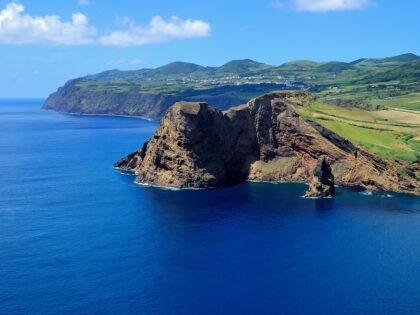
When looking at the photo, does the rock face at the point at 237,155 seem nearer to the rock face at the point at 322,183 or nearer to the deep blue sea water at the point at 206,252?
the rock face at the point at 322,183

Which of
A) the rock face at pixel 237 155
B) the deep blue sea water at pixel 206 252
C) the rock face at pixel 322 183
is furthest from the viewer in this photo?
the rock face at pixel 237 155

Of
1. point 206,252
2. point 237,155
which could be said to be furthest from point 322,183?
point 206,252

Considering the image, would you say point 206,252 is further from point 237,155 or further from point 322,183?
point 237,155

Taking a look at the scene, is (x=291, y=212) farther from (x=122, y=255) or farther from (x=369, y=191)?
(x=122, y=255)

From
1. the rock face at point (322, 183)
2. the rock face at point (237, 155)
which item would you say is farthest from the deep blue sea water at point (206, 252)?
the rock face at point (237, 155)

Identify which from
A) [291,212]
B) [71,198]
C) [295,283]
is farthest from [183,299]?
[71,198]

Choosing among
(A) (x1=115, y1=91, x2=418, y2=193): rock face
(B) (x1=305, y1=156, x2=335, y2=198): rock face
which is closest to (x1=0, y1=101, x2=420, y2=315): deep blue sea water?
(B) (x1=305, y1=156, x2=335, y2=198): rock face

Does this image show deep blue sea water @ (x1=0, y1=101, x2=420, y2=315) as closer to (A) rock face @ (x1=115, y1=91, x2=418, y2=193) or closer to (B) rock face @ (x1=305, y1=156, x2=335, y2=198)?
(B) rock face @ (x1=305, y1=156, x2=335, y2=198)
